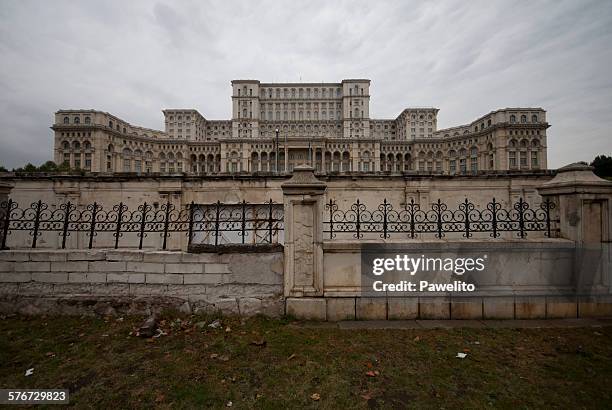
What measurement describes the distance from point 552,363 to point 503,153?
83.2m

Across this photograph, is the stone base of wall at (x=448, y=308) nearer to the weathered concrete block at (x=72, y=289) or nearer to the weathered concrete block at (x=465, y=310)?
the weathered concrete block at (x=465, y=310)

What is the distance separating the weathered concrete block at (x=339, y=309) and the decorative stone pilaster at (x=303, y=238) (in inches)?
12.8

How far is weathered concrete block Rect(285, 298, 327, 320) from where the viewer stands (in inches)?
189

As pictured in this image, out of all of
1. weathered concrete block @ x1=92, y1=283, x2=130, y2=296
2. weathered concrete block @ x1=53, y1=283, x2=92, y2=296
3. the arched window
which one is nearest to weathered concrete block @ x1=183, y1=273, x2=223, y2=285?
weathered concrete block @ x1=92, y1=283, x2=130, y2=296

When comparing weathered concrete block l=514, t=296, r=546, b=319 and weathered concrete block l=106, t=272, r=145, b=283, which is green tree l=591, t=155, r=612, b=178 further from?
weathered concrete block l=106, t=272, r=145, b=283

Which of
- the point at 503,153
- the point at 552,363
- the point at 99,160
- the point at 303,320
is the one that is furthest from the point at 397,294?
the point at 99,160

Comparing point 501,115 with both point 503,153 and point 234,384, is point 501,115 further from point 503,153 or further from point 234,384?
point 234,384

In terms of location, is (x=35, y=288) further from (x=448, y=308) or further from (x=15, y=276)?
(x=448, y=308)

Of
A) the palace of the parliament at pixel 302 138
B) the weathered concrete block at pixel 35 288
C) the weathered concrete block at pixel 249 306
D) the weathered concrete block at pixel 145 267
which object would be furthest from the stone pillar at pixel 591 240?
the palace of the parliament at pixel 302 138

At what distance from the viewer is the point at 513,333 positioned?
4.33m

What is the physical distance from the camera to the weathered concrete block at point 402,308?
4828 mm

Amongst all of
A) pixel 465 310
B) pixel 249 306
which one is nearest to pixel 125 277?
pixel 249 306

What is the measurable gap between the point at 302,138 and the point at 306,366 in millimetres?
76641

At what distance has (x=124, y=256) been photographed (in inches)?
202
